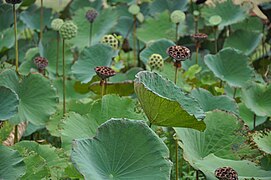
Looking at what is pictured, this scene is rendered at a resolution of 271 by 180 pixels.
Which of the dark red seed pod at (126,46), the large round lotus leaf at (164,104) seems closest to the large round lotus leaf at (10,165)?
the large round lotus leaf at (164,104)

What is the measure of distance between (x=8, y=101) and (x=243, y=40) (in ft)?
4.88

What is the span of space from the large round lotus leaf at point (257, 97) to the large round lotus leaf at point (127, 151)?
2.66 feet

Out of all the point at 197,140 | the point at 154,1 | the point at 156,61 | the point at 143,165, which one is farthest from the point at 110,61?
the point at 154,1

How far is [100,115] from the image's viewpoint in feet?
5.58

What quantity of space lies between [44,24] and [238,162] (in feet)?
5.61

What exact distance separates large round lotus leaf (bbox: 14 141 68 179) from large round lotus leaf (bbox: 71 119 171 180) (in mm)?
343

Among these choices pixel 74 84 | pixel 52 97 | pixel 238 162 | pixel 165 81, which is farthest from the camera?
pixel 74 84

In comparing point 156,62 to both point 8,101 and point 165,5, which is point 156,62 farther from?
point 165,5

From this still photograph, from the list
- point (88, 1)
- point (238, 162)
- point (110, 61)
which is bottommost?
point (238, 162)

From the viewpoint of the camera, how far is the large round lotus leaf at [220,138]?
5.48 feet

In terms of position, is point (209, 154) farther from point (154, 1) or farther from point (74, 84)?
point (154, 1)

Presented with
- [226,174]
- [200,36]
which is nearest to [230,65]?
[200,36]

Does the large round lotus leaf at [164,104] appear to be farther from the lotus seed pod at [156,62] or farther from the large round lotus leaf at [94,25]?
the large round lotus leaf at [94,25]

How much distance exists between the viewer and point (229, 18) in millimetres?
2846
